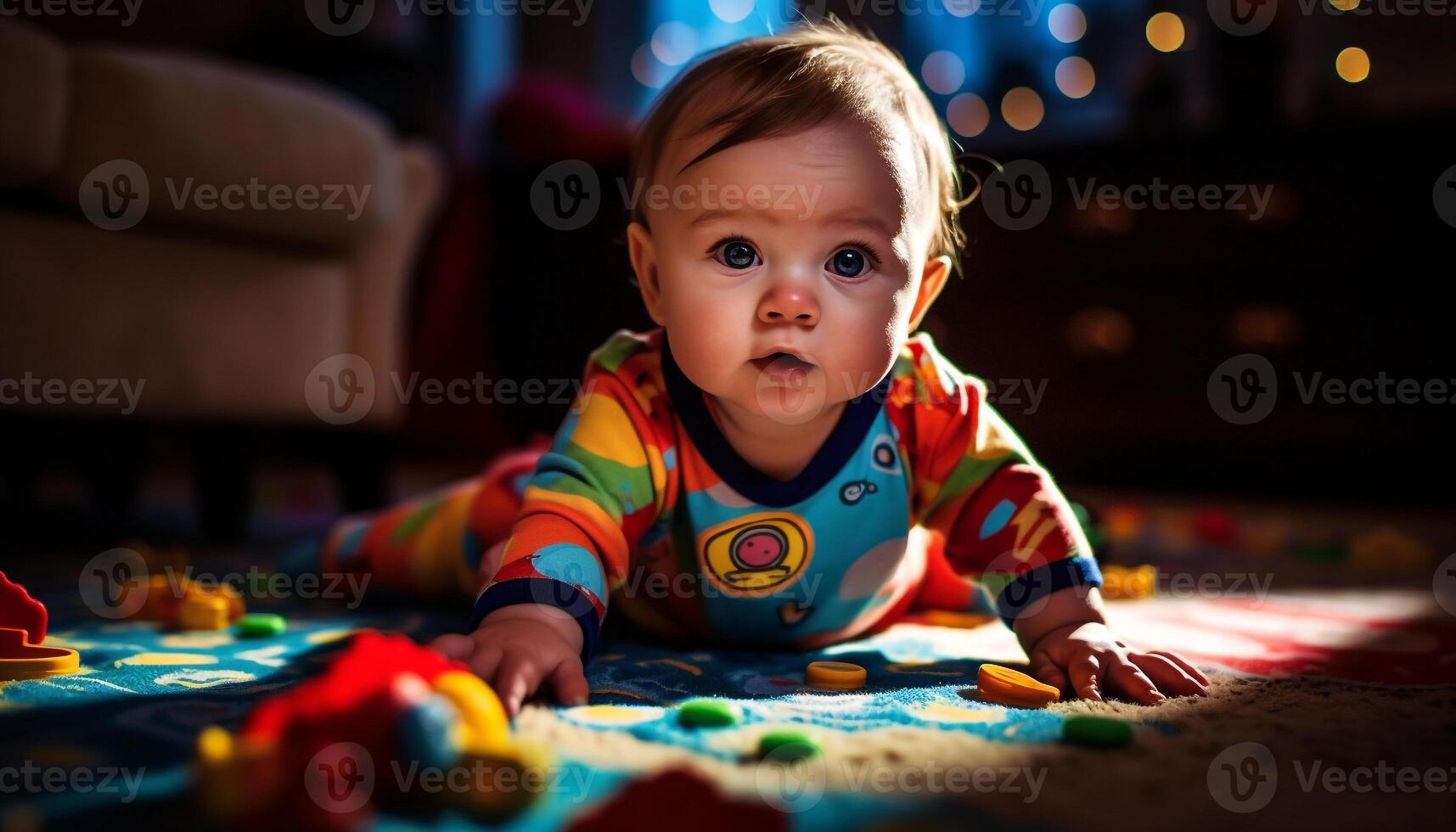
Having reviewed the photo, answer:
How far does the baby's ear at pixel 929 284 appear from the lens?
88cm

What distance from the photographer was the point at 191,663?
2.55ft

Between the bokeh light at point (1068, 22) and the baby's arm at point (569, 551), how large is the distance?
2507mm

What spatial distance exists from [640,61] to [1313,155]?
2.21 metres

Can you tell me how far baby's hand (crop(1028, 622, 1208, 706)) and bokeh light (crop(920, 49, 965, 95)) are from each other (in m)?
2.59

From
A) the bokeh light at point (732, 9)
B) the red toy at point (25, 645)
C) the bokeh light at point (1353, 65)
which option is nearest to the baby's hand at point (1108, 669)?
the red toy at point (25, 645)

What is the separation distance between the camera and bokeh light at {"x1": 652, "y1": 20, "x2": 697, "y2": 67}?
3.53 m

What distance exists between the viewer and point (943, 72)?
3.11 meters

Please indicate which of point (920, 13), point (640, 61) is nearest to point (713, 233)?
point (920, 13)

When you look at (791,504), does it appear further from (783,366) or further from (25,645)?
(25,645)

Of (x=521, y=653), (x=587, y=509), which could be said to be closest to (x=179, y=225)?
(x=587, y=509)

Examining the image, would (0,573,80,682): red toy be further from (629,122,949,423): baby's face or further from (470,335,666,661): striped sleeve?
(629,122,949,423): baby's face

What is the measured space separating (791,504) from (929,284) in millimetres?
→ 215

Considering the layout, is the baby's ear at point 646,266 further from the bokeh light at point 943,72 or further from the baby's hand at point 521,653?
the bokeh light at point 943,72

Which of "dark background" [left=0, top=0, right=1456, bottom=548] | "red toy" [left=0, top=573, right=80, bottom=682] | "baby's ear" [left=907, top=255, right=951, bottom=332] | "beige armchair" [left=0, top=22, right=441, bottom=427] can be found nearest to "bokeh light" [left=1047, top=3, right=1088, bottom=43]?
"dark background" [left=0, top=0, right=1456, bottom=548]
